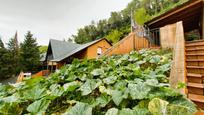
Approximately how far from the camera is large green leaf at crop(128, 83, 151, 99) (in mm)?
1539

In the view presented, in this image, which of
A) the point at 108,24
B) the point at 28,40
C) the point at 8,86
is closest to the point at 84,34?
the point at 108,24

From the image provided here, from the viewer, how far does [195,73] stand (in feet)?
11.2

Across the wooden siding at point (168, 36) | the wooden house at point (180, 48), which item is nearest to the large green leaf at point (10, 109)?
the wooden house at point (180, 48)

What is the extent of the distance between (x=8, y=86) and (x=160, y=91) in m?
1.87

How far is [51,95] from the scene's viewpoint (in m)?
1.87

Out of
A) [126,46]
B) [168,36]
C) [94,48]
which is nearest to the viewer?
[168,36]

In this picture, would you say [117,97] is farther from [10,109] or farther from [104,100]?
[10,109]

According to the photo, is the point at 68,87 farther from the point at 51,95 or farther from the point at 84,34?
the point at 84,34

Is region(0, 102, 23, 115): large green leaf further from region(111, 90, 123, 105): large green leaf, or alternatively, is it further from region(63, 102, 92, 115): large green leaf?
region(111, 90, 123, 105): large green leaf

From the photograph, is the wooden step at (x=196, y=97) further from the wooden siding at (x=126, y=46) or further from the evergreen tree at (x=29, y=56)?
the evergreen tree at (x=29, y=56)

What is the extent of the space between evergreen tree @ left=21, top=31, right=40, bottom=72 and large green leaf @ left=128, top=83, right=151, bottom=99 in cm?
2334

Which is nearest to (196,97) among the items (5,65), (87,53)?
(87,53)

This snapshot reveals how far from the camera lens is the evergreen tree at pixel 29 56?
23.4 m

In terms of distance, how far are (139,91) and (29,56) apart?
2382 centimetres
